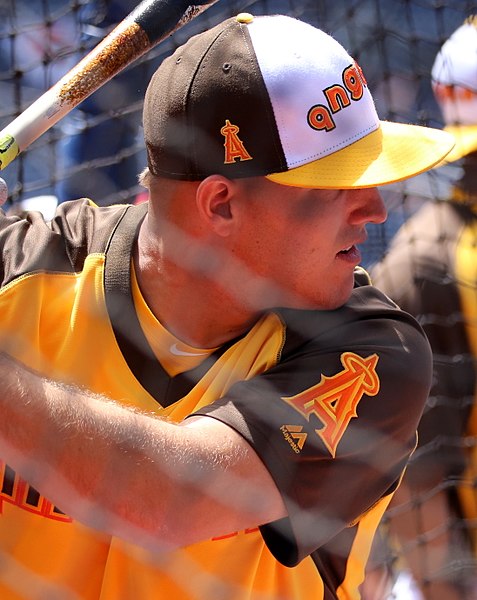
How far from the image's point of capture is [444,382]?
243 cm

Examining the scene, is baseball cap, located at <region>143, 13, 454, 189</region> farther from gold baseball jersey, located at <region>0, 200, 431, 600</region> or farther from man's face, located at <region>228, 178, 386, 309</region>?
gold baseball jersey, located at <region>0, 200, 431, 600</region>

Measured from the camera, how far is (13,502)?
1.46 meters

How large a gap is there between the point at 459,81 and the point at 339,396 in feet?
5.27

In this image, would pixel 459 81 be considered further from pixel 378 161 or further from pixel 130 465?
pixel 130 465

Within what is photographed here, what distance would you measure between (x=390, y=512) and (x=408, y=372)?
1.22 metres

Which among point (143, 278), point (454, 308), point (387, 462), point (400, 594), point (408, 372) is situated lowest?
point (400, 594)

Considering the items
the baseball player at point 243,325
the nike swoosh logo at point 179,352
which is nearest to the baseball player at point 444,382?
the baseball player at point 243,325

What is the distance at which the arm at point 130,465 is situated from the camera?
1155 mm

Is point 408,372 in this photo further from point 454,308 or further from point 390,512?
point 390,512

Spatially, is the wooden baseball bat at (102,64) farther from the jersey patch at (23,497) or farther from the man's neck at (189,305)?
the jersey patch at (23,497)

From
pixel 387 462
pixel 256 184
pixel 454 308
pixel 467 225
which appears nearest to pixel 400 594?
pixel 454 308

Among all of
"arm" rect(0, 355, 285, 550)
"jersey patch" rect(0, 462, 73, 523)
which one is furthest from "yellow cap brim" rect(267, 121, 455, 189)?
"jersey patch" rect(0, 462, 73, 523)

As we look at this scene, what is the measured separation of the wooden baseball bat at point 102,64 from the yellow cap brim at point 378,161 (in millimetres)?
275

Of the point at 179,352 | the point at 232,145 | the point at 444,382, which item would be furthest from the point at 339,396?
the point at 444,382
